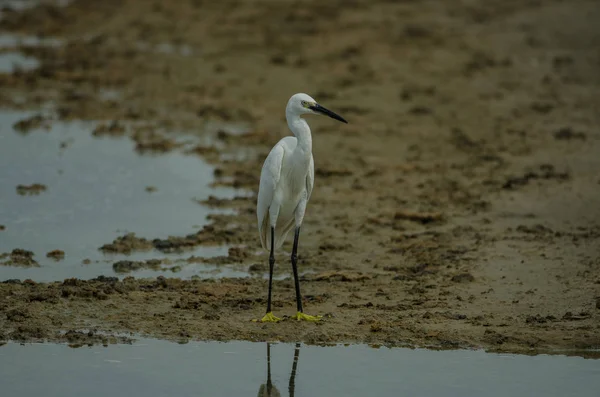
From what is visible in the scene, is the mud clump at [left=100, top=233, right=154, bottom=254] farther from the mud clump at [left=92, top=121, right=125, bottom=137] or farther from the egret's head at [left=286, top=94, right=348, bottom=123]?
the mud clump at [left=92, top=121, right=125, bottom=137]

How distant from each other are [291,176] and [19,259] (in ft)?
10.6

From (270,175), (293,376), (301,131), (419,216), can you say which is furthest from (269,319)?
(419,216)

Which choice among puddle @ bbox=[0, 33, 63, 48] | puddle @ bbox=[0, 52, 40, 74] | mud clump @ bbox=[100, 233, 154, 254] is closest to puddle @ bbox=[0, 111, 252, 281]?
mud clump @ bbox=[100, 233, 154, 254]

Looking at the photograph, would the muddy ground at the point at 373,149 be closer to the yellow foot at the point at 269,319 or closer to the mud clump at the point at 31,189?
the yellow foot at the point at 269,319

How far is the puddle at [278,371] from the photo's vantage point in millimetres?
7855

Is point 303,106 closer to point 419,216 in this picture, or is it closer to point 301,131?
point 301,131

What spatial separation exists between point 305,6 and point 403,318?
1671cm

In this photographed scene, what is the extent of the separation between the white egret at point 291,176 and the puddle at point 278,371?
2.50ft

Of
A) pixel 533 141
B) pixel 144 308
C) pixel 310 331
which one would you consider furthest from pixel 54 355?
pixel 533 141

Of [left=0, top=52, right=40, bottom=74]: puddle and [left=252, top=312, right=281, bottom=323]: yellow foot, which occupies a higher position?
[left=0, top=52, right=40, bottom=74]: puddle

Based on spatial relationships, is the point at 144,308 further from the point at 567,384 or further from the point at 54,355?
the point at 567,384

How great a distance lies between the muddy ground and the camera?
9.22m

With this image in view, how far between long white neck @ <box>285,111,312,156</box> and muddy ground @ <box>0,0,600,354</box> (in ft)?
5.02

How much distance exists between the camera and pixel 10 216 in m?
12.1
